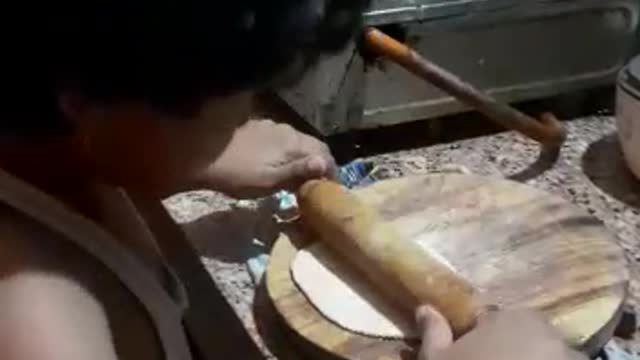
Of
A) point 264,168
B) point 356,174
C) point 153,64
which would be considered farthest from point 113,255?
point 356,174

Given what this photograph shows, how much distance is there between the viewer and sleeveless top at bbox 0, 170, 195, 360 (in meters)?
0.47

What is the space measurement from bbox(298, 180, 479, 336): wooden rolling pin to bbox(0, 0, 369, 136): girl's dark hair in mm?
258

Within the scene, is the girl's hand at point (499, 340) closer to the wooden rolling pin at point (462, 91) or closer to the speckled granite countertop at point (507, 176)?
the speckled granite countertop at point (507, 176)

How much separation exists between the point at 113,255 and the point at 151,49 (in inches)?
5.7

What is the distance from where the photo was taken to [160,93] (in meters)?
0.40

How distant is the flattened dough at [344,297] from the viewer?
66cm

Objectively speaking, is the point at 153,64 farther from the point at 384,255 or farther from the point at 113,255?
the point at 384,255

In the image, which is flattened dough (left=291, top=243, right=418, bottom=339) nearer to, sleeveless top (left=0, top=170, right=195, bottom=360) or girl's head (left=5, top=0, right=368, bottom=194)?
sleeveless top (left=0, top=170, right=195, bottom=360)

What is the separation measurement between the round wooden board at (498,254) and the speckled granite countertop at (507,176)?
1.4 inches

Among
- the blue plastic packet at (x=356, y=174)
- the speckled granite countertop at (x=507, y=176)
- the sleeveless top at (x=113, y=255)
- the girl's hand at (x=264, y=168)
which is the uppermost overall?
the sleeveless top at (x=113, y=255)

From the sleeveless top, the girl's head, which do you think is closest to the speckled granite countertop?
the sleeveless top

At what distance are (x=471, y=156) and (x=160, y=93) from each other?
0.53 m

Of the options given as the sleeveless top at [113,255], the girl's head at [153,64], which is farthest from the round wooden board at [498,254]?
the girl's head at [153,64]

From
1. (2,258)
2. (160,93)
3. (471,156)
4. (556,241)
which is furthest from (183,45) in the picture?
(471,156)
